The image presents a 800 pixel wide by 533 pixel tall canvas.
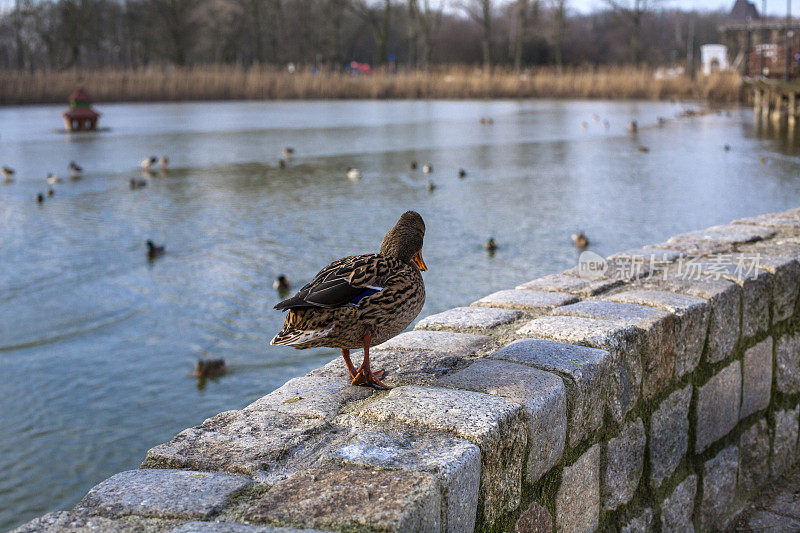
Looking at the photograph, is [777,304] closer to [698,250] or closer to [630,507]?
[698,250]

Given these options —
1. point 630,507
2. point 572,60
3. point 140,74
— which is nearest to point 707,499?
point 630,507

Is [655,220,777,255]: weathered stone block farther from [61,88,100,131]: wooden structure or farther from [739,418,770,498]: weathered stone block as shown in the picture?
[61,88,100,131]: wooden structure

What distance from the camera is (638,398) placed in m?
2.78

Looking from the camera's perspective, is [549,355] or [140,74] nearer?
[549,355]

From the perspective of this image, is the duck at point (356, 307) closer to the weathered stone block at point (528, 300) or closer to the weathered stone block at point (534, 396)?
the weathered stone block at point (534, 396)

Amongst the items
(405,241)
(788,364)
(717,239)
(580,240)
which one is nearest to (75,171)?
(580,240)

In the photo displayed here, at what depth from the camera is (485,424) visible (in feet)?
6.77

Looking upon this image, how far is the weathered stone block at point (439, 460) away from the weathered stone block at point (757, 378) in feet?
6.32

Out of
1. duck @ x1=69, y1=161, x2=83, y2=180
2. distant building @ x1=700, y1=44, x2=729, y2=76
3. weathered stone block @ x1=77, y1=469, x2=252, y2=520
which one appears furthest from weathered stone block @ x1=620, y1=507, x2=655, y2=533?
distant building @ x1=700, y1=44, x2=729, y2=76

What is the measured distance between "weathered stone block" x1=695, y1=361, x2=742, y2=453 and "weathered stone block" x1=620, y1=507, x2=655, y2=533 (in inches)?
16.2

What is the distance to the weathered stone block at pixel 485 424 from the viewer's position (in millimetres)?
2045

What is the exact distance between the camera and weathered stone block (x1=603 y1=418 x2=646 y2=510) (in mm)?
2669

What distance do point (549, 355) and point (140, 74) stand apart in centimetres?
3736

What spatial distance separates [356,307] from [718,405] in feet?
5.63
